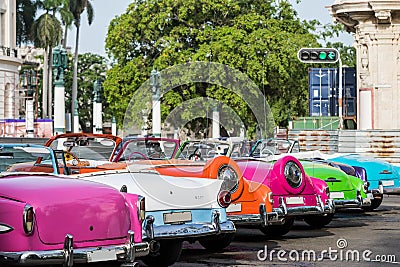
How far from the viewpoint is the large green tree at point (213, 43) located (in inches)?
2265

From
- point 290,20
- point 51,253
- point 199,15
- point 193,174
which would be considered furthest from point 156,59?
point 51,253

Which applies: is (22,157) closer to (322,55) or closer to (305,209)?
(305,209)

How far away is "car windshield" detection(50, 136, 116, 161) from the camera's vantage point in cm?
1641

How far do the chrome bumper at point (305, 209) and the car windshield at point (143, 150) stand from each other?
233 centimetres

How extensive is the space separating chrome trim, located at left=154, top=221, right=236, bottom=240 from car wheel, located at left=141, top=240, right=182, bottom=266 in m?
0.22

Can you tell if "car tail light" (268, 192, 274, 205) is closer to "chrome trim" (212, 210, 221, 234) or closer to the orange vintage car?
"chrome trim" (212, 210, 221, 234)

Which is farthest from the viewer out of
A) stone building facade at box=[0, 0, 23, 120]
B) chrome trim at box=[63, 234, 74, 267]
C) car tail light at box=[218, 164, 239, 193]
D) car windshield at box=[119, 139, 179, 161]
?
stone building facade at box=[0, 0, 23, 120]

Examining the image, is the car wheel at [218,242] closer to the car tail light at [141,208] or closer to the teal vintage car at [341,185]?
the car tail light at [141,208]

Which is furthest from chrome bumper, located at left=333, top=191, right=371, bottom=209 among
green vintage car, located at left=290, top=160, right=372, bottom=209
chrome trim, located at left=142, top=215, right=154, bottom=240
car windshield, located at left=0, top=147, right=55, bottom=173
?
chrome trim, located at left=142, top=215, right=154, bottom=240

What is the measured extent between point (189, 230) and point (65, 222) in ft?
7.57

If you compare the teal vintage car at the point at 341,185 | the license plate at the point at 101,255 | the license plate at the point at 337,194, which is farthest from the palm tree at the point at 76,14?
the license plate at the point at 101,255

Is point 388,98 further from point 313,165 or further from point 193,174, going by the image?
point 193,174

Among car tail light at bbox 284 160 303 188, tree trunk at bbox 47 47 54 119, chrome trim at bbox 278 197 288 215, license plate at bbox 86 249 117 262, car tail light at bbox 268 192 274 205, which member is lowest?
license plate at bbox 86 249 117 262

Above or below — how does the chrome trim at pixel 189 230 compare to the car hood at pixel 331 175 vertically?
below
